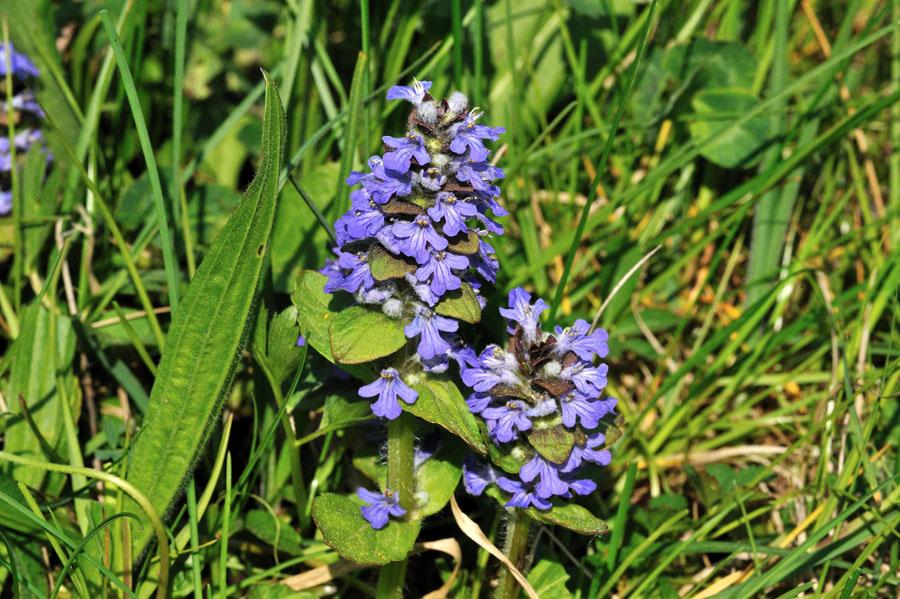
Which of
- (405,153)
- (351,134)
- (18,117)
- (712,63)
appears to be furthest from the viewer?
(712,63)

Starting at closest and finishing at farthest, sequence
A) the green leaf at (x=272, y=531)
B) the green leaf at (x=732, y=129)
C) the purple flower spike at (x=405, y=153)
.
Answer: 1. the purple flower spike at (x=405, y=153)
2. the green leaf at (x=272, y=531)
3. the green leaf at (x=732, y=129)

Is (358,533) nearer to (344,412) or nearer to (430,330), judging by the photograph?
(344,412)

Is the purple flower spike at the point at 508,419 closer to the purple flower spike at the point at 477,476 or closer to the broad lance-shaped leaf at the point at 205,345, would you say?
the purple flower spike at the point at 477,476

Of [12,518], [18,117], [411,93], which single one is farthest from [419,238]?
[18,117]

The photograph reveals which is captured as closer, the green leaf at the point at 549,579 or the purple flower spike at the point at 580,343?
the purple flower spike at the point at 580,343

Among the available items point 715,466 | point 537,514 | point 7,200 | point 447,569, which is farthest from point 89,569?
point 715,466

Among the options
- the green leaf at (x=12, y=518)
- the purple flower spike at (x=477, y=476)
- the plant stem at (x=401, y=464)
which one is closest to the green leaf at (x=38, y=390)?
the green leaf at (x=12, y=518)

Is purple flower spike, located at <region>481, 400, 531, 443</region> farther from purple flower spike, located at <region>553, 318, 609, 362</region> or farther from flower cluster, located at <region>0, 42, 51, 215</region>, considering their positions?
flower cluster, located at <region>0, 42, 51, 215</region>
